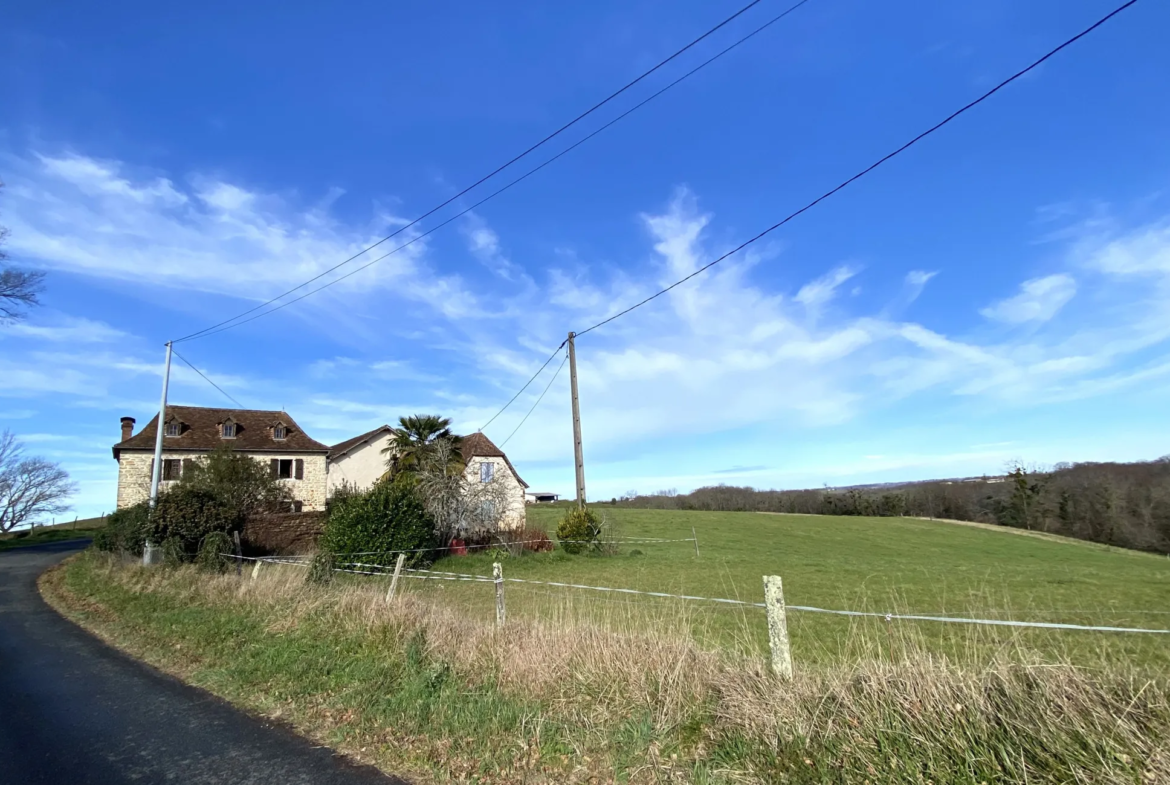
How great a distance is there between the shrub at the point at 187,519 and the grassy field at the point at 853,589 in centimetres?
734

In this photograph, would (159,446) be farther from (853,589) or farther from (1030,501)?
(1030,501)

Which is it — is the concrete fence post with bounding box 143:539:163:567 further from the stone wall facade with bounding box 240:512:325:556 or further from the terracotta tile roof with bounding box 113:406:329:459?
the terracotta tile roof with bounding box 113:406:329:459

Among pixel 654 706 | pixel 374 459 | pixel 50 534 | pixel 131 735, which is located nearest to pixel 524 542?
pixel 131 735

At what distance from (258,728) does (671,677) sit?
360 cm

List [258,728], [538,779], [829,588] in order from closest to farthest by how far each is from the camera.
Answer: [538,779] → [258,728] → [829,588]

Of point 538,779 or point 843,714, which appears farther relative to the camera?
point 538,779

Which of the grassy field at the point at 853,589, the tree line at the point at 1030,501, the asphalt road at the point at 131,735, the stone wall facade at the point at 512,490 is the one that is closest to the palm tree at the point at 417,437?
the stone wall facade at the point at 512,490

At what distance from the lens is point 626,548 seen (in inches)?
1206

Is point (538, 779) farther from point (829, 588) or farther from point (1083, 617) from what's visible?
point (829, 588)

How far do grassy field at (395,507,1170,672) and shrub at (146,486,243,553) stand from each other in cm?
734

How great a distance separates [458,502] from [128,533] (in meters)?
10.6

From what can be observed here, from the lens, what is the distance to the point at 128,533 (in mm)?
19859

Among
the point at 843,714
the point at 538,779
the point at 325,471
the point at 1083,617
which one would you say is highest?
the point at 325,471

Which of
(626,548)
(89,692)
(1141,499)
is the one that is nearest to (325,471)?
(626,548)
